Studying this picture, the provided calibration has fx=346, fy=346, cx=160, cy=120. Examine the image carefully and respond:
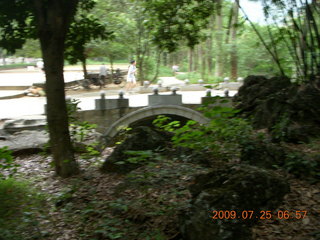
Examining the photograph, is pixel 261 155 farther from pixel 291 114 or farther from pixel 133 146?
pixel 291 114

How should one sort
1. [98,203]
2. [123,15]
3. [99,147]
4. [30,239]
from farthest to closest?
[123,15] → [99,147] → [98,203] → [30,239]

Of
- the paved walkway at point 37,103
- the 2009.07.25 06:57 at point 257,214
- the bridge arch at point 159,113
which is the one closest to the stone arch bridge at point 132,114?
the bridge arch at point 159,113

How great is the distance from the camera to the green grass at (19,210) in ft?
12.3

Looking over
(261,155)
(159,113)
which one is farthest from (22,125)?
(261,155)

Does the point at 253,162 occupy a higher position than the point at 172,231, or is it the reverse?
the point at 253,162

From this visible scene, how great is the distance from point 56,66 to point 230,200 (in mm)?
3699

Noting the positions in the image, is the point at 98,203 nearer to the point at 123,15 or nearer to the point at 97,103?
the point at 97,103

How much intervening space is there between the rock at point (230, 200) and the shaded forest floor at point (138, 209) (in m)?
0.22

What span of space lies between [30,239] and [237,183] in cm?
225

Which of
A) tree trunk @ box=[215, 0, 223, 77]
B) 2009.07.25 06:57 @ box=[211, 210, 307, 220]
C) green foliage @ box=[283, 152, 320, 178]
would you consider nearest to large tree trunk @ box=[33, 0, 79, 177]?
2009.07.25 06:57 @ box=[211, 210, 307, 220]

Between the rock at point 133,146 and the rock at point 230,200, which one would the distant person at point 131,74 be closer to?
the rock at point 133,146

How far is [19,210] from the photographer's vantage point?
4621 millimetres

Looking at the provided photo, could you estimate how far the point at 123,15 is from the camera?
18.3 metres

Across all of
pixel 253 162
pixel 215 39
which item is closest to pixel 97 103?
pixel 253 162
